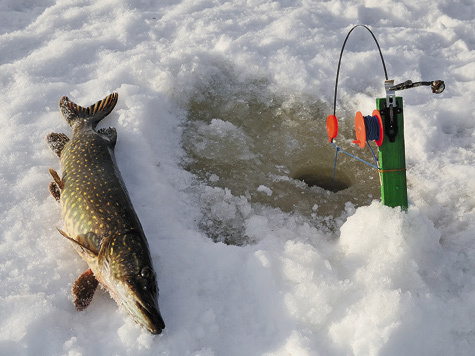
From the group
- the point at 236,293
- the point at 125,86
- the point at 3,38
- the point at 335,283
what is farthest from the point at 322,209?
the point at 3,38

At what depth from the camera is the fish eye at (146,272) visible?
7.92 feet

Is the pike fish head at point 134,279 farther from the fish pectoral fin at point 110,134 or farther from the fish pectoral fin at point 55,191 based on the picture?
the fish pectoral fin at point 110,134

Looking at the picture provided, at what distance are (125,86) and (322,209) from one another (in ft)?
7.14

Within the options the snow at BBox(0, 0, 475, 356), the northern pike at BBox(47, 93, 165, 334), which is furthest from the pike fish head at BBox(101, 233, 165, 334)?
the snow at BBox(0, 0, 475, 356)

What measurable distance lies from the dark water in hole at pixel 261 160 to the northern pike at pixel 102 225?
66 centimetres

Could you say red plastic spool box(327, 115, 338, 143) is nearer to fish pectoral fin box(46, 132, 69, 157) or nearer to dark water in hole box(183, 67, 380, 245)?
dark water in hole box(183, 67, 380, 245)

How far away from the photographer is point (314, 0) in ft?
17.9

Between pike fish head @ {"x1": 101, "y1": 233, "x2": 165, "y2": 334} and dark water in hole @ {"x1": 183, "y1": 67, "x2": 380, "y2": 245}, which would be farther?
dark water in hole @ {"x1": 183, "y1": 67, "x2": 380, "y2": 245}

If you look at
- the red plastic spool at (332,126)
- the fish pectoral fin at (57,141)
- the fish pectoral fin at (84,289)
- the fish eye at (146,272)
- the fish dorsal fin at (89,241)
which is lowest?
the fish pectoral fin at (84,289)

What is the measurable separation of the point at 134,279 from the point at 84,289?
334mm

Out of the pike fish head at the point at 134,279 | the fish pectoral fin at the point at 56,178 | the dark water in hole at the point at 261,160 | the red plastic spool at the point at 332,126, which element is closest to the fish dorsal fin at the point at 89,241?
the pike fish head at the point at 134,279

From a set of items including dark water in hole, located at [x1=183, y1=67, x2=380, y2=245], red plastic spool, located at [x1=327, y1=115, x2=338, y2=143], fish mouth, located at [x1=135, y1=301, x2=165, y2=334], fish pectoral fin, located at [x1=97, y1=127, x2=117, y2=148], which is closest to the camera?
fish mouth, located at [x1=135, y1=301, x2=165, y2=334]

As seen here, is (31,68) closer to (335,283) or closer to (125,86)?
(125,86)

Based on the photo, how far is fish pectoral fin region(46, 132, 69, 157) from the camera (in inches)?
131
